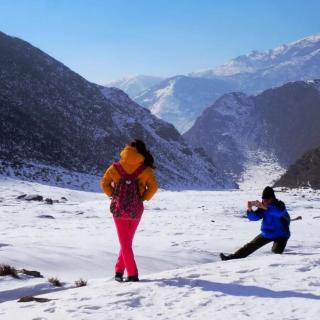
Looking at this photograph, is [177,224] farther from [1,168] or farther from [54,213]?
[1,168]

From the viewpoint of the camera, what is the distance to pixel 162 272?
7.71 metres

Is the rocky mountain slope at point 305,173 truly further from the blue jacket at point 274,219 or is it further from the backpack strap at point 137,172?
the backpack strap at point 137,172

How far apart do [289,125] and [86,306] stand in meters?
195

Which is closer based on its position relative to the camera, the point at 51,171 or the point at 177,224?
the point at 177,224

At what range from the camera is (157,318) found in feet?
16.4

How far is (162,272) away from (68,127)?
75053mm

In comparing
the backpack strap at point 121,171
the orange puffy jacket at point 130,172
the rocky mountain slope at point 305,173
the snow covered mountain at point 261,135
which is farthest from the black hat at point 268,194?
the snow covered mountain at point 261,135

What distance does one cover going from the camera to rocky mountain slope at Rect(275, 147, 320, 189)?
73.9 meters

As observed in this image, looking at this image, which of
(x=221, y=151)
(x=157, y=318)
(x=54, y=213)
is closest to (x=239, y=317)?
(x=157, y=318)

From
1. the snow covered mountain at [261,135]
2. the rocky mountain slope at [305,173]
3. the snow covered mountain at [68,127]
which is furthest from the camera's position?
the snow covered mountain at [261,135]

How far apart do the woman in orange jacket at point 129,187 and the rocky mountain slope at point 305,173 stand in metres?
66.5

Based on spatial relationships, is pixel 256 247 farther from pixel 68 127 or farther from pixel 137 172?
pixel 68 127

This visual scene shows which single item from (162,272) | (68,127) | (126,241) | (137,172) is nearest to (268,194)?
(162,272)

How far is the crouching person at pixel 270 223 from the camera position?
9219mm
